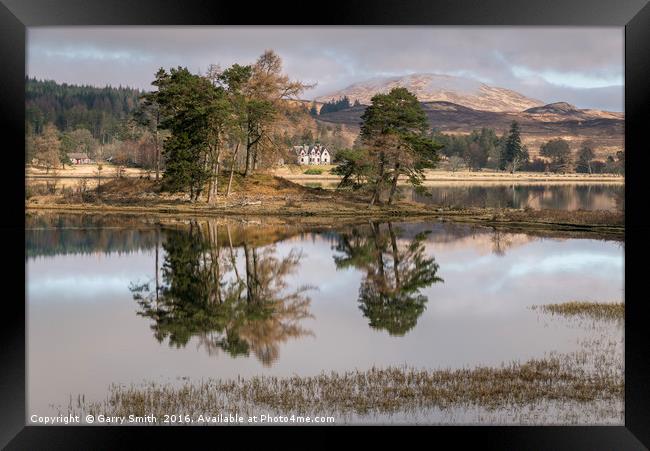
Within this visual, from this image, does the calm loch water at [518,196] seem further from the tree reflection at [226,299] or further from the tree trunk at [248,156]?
the tree reflection at [226,299]

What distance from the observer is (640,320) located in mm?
9469

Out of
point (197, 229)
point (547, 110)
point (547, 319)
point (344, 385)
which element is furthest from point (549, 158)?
point (344, 385)

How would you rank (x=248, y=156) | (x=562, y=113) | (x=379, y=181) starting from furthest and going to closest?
(x=562, y=113)
(x=248, y=156)
(x=379, y=181)

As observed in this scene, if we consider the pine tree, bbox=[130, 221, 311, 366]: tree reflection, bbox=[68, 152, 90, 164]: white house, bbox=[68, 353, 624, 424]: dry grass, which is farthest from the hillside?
bbox=[68, 353, 624, 424]: dry grass

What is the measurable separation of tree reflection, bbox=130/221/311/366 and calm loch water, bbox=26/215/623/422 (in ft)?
0.16

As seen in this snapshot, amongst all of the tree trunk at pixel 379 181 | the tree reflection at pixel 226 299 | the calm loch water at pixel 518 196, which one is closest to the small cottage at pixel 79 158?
the calm loch water at pixel 518 196

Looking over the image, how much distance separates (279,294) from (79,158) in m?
48.6

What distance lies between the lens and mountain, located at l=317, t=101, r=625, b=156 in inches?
4525

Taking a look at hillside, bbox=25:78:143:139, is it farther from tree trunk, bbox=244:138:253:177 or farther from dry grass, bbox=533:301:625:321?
dry grass, bbox=533:301:625:321

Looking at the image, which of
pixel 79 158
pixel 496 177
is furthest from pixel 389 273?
pixel 496 177

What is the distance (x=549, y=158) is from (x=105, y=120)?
49.1 meters

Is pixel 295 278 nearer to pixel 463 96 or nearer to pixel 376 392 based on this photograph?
pixel 376 392

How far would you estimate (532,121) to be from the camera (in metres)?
126

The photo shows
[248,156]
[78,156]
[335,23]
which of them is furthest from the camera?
[78,156]
